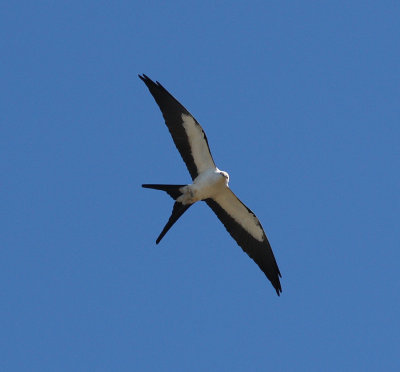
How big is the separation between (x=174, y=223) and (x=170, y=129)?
6.23 feet

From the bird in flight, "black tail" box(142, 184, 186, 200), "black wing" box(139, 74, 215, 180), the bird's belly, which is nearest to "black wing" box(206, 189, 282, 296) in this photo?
the bird in flight

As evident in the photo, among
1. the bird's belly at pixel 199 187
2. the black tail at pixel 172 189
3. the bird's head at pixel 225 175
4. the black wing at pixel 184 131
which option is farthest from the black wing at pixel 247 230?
the black tail at pixel 172 189

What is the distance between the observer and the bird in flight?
1858 centimetres

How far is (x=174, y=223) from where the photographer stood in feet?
61.0

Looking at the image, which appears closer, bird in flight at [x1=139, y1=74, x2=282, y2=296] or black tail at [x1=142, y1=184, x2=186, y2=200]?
black tail at [x1=142, y1=184, x2=186, y2=200]

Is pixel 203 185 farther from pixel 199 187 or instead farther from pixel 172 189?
pixel 172 189

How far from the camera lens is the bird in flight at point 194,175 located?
61.0 ft

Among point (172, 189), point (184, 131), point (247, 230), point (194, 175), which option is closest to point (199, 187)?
point (194, 175)

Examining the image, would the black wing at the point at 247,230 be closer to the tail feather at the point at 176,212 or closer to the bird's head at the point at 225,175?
the bird's head at the point at 225,175

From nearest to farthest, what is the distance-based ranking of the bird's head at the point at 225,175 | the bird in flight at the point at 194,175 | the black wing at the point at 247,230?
1. the bird in flight at the point at 194,175
2. the bird's head at the point at 225,175
3. the black wing at the point at 247,230

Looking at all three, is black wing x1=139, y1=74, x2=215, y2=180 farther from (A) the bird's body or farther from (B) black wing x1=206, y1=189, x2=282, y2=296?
(B) black wing x1=206, y1=189, x2=282, y2=296

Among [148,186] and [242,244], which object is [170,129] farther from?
[242,244]

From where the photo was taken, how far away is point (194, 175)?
62.1ft

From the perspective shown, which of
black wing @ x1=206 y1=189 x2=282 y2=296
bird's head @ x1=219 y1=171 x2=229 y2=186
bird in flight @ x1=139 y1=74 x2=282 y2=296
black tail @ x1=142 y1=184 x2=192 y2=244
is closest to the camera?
black tail @ x1=142 y1=184 x2=192 y2=244
